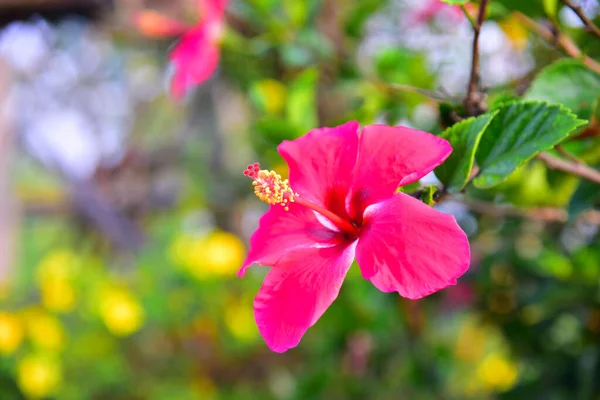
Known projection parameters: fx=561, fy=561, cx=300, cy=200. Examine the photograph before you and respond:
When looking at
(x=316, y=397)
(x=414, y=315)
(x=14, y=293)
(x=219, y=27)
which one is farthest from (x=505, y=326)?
(x=14, y=293)

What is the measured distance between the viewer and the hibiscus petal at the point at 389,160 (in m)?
0.37

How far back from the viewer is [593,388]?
0.87 metres

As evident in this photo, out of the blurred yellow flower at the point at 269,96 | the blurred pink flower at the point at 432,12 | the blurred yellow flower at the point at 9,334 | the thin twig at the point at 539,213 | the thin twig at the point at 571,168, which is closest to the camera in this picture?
the thin twig at the point at 571,168

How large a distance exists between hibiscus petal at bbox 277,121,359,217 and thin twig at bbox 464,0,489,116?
0.09 meters

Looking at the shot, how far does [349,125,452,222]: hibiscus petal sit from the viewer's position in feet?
1.22

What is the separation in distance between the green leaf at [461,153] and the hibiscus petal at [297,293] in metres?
0.09

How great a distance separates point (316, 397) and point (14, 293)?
1.40 metres

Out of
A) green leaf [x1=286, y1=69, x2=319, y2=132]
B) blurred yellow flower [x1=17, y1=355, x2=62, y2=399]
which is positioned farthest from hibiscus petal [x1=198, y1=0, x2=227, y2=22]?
blurred yellow flower [x1=17, y1=355, x2=62, y2=399]

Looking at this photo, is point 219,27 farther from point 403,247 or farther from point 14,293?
point 14,293

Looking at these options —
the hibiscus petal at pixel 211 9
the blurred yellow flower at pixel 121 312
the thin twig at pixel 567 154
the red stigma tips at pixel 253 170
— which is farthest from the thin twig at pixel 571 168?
the blurred yellow flower at pixel 121 312

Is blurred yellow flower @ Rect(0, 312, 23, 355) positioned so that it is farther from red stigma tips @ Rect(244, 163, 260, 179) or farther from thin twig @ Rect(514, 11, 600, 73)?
thin twig @ Rect(514, 11, 600, 73)

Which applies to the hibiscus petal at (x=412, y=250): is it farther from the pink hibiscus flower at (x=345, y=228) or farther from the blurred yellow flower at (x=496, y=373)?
the blurred yellow flower at (x=496, y=373)

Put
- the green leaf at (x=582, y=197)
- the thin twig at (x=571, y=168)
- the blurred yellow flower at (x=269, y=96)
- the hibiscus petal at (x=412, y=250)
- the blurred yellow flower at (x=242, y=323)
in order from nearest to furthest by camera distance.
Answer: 1. the hibiscus petal at (x=412, y=250)
2. the thin twig at (x=571, y=168)
3. the green leaf at (x=582, y=197)
4. the blurred yellow flower at (x=269, y=96)
5. the blurred yellow flower at (x=242, y=323)

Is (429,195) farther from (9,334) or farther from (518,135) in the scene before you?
(9,334)
